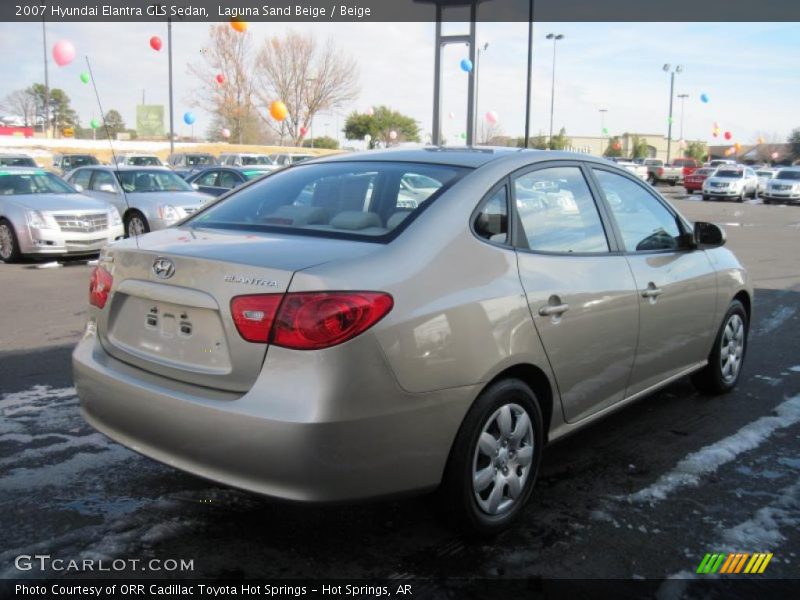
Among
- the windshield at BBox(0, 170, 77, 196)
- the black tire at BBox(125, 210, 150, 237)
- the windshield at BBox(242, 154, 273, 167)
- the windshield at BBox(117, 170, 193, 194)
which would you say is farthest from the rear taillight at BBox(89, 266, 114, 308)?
the windshield at BBox(242, 154, 273, 167)

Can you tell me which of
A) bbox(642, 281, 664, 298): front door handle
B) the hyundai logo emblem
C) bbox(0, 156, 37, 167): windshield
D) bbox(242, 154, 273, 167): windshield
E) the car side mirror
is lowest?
bbox(642, 281, 664, 298): front door handle

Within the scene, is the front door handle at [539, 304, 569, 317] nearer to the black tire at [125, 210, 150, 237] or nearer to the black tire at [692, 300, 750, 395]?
the black tire at [692, 300, 750, 395]

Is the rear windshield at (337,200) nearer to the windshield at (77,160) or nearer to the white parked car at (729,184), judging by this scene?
the windshield at (77,160)

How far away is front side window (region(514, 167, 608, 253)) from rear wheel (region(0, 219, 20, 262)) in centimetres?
1021

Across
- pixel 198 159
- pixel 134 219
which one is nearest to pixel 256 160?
pixel 198 159

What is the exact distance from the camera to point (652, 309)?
3996 millimetres

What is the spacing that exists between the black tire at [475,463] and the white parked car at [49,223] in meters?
10.1

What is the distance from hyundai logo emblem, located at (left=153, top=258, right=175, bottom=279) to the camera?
2.86m

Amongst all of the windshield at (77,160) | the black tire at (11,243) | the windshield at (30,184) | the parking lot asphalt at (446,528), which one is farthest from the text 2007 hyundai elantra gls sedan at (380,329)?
the windshield at (77,160)

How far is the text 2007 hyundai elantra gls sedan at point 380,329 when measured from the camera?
8.32 feet

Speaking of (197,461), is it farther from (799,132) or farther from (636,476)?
(799,132)

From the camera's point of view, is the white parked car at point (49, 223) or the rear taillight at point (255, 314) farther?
the white parked car at point (49, 223)

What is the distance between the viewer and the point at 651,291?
3.97m

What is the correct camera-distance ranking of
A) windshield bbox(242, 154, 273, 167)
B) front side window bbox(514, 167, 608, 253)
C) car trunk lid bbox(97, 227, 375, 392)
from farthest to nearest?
windshield bbox(242, 154, 273, 167)
front side window bbox(514, 167, 608, 253)
car trunk lid bbox(97, 227, 375, 392)
